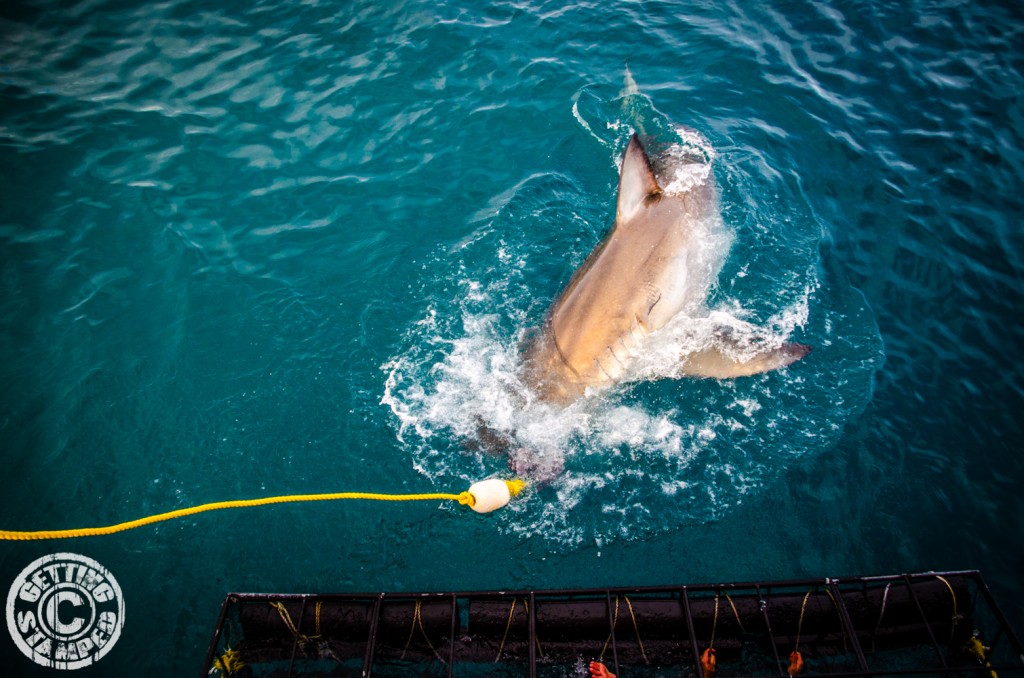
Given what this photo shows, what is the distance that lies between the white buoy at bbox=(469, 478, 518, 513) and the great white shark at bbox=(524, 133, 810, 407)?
1202 mm

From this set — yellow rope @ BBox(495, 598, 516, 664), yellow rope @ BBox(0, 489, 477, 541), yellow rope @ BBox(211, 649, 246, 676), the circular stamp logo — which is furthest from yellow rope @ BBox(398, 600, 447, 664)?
the circular stamp logo

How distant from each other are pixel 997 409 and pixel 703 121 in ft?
18.7

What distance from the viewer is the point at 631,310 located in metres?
6.05

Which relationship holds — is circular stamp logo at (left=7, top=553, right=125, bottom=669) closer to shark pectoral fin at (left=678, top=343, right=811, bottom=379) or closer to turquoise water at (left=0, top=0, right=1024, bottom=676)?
turquoise water at (left=0, top=0, right=1024, bottom=676)

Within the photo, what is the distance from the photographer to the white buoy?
16.6 feet

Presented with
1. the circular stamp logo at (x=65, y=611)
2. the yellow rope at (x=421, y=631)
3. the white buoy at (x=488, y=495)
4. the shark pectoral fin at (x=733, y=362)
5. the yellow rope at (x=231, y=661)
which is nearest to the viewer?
the yellow rope at (x=231, y=661)

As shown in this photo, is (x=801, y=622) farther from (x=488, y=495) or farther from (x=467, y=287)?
(x=467, y=287)

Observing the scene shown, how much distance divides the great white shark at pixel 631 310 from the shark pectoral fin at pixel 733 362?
1 centimetres

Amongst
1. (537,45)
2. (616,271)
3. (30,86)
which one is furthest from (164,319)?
(537,45)

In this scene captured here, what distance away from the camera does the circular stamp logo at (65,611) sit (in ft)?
17.0

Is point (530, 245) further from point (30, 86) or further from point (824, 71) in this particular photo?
point (30, 86)

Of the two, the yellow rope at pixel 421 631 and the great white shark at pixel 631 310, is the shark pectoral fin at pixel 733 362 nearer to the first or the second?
the great white shark at pixel 631 310

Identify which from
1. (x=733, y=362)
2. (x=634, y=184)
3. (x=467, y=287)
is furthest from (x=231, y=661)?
(x=634, y=184)

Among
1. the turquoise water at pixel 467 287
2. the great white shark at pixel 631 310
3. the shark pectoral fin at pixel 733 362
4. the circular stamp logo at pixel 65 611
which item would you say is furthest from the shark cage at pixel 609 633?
the shark pectoral fin at pixel 733 362
